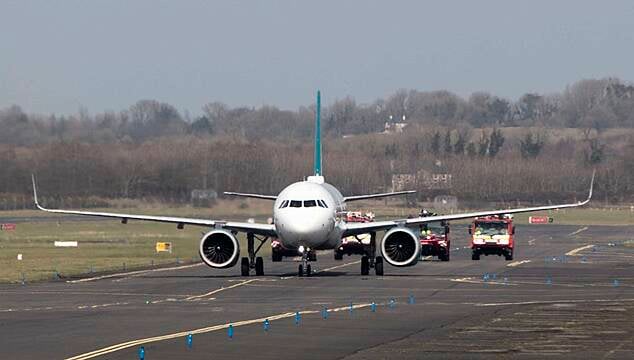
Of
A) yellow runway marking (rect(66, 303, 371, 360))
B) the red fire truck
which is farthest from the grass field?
yellow runway marking (rect(66, 303, 371, 360))

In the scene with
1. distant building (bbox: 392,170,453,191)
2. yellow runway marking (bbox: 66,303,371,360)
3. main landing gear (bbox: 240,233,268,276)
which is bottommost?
yellow runway marking (bbox: 66,303,371,360)

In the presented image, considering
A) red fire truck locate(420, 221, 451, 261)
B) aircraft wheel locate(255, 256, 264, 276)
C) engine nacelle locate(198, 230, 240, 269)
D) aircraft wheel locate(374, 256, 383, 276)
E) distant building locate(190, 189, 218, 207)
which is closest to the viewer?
engine nacelle locate(198, 230, 240, 269)

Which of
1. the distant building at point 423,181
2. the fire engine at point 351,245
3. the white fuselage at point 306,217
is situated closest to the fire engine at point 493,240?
the fire engine at point 351,245

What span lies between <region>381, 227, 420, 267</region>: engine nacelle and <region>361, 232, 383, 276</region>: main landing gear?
3.62ft

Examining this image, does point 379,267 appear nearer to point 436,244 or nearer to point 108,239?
point 436,244

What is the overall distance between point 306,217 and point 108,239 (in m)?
42.2

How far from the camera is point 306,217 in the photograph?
162ft

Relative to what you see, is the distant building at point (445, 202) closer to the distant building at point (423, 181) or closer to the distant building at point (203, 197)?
the distant building at point (423, 181)

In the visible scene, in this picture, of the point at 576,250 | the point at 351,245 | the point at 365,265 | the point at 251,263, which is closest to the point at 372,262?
the point at 365,265

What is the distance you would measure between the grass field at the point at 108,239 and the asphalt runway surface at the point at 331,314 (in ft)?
14.8

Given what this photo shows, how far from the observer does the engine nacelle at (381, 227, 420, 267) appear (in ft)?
170

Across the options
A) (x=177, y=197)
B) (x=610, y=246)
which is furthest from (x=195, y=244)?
(x=610, y=246)

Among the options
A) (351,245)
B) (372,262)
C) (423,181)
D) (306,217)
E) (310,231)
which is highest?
(423,181)

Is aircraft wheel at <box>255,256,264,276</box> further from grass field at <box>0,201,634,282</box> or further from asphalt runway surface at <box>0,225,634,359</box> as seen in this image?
grass field at <box>0,201,634,282</box>
